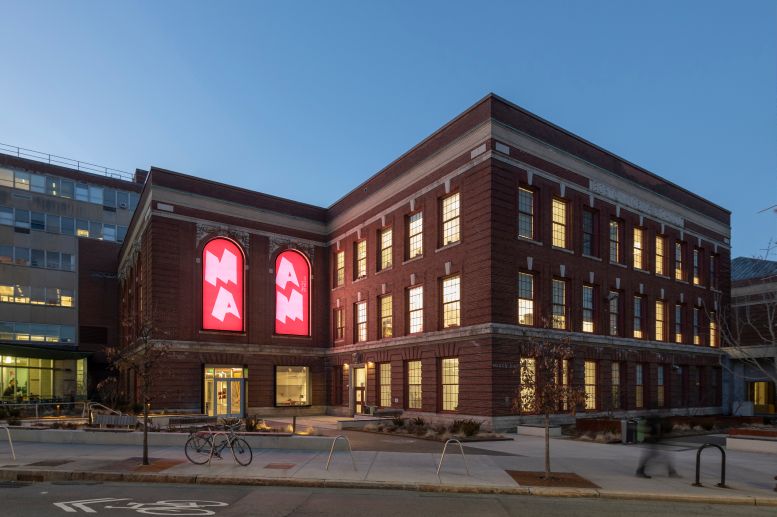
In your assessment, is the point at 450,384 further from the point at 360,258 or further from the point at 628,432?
the point at 360,258

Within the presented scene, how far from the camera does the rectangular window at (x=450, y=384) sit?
30984 millimetres

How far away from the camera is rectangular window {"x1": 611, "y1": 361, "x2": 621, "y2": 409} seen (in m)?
35.1

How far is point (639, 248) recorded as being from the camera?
38750mm

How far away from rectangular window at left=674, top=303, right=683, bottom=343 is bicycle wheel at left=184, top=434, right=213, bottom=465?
111 ft

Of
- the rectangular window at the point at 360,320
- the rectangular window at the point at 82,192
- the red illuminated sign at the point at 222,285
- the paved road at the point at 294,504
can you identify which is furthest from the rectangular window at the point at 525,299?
the rectangular window at the point at 82,192

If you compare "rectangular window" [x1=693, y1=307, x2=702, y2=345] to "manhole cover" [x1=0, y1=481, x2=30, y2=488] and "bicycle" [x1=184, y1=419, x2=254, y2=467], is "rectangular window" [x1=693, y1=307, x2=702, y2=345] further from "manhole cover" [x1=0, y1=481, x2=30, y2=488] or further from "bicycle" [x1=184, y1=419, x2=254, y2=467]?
"manhole cover" [x1=0, y1=481, x2=30, y2=488]

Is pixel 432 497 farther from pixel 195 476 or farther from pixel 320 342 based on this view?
pixel 320 342

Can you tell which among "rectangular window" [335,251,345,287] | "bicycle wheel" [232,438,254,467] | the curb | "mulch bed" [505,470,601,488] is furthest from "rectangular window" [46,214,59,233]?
"mulch bed" [505,470,601,488]

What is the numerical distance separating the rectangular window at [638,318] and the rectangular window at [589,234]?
544cm

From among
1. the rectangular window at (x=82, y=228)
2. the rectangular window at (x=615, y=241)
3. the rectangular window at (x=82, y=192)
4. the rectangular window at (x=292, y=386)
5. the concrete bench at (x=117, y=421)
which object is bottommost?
the rectangular window at (x=292, y=386)

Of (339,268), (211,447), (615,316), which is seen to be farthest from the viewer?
(339,268)

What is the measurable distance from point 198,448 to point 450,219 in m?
19.4

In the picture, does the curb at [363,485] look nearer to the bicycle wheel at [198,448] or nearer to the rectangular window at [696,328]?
the bicycle wheel at [198,448]

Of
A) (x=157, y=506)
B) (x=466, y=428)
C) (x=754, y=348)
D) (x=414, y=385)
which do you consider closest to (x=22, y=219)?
(x=414, y=385)
